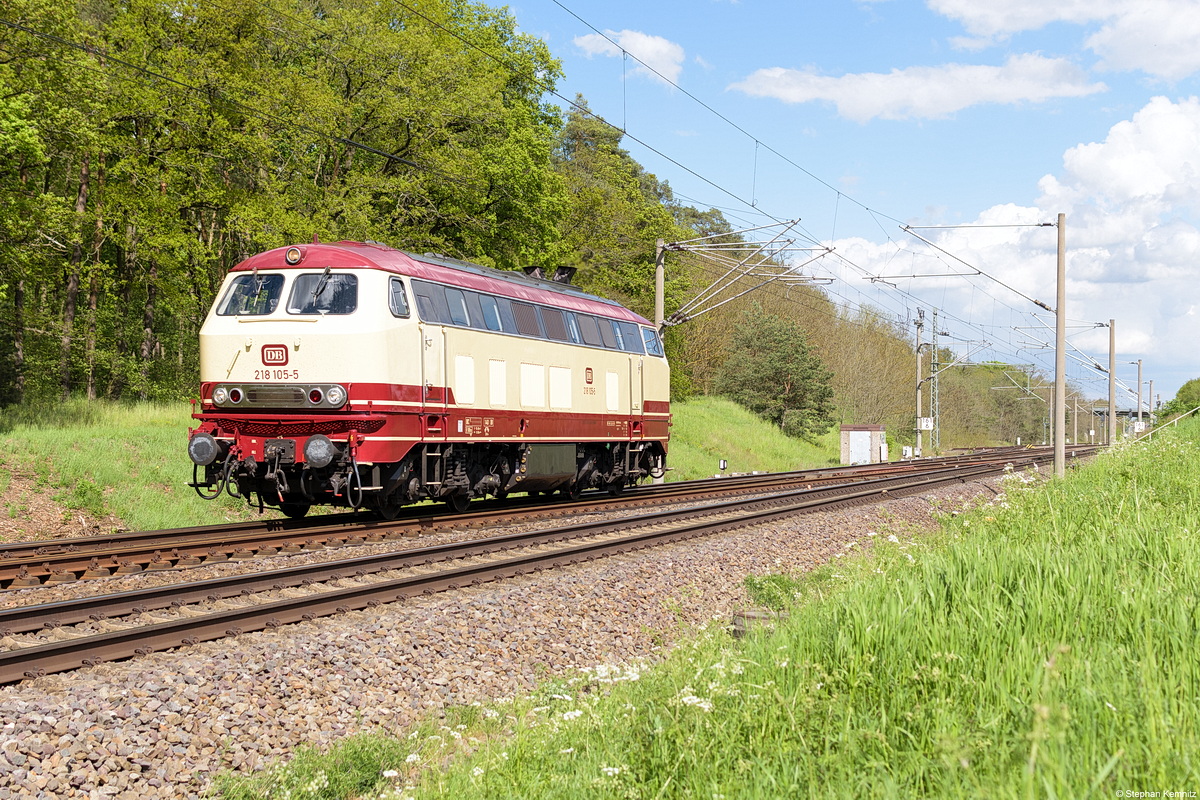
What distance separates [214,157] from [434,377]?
600 inches

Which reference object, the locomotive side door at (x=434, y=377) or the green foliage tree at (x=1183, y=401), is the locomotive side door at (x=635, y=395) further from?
the green foliage tree at (x=1183, y=401)

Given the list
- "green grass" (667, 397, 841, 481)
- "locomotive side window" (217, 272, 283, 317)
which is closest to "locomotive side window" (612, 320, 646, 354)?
"locomotive side window" (217, 272, 283, 317)

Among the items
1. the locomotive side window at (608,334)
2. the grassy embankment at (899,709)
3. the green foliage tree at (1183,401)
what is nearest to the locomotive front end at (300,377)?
the locomotive side window at (608,334)

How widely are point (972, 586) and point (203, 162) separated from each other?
24878mm

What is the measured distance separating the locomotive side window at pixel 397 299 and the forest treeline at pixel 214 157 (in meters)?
6.25

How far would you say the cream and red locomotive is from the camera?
13219mm

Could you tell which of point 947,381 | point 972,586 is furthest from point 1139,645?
point 947,381

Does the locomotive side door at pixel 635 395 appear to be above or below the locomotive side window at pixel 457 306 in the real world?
below

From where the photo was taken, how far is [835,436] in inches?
2359

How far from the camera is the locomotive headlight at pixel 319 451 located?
1275cm

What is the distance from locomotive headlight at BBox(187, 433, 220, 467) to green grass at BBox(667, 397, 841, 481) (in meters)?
21.7

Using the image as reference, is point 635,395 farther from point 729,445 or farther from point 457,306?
point 729,445

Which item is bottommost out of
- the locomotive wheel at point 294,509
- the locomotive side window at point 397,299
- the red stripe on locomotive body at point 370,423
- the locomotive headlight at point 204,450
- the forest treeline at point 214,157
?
the locomotive wheel at point 294,509

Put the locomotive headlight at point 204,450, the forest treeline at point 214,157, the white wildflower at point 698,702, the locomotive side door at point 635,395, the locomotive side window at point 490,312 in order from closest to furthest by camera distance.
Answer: the white wildflower at point 698,702, the locomotive headlight at point 204,450, the locomotive side window at point 490,312, the locomotive side door at point 635,395, the forest treeline at point 214,157
